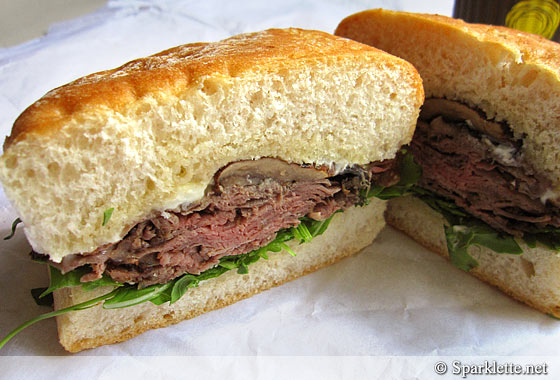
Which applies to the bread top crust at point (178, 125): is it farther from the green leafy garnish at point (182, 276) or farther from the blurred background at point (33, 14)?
the blurred background at point (33, 14)

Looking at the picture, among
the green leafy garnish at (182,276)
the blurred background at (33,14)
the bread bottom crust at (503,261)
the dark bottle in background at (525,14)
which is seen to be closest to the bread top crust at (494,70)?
the bread bottom crust at (503,261)

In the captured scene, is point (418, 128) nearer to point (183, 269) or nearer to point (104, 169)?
point (183, 269)

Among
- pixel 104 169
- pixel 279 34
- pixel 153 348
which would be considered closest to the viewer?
pixel 104 169

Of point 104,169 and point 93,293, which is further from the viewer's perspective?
point 93,293

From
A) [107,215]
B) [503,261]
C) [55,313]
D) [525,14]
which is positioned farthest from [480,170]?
[55,313]

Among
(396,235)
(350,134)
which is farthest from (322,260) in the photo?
(350,134)

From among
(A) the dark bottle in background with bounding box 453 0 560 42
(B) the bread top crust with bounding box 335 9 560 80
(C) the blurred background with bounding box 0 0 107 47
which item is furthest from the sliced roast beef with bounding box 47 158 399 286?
(C) the blurred background with bounding box 0 0 107 47

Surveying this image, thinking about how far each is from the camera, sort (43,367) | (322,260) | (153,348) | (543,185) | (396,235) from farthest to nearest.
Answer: (396,235) → (322,260) → (543,185) → (153,348) → (43,367)

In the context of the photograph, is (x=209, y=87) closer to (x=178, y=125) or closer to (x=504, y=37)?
(x=178, y=125)
